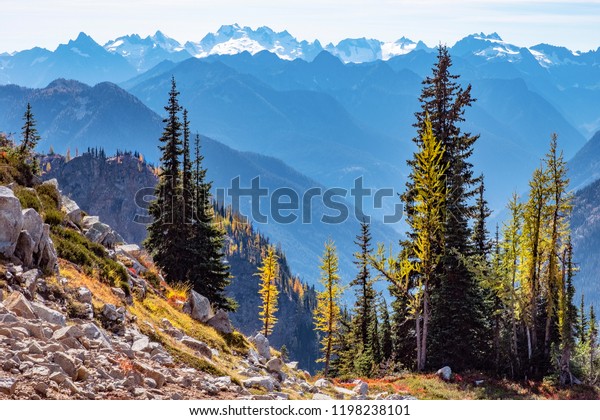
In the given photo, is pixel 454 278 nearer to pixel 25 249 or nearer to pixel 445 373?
pixel 445 373

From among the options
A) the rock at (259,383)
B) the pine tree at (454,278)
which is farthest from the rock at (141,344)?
the pine tree at (454,278)

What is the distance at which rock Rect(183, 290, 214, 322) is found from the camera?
27.4m

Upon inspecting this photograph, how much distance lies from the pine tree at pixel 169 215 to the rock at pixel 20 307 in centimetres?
2731

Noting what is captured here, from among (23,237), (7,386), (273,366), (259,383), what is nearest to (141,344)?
(259,383)

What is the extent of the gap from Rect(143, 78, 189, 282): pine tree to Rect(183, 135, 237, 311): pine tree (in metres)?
0.68

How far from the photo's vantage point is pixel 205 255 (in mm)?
45531

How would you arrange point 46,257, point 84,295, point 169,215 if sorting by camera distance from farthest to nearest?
point 169,215
point 46,257
point 84,295

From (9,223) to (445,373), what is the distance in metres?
22.0

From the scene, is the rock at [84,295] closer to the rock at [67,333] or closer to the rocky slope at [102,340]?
the rocky slope at [102,340]

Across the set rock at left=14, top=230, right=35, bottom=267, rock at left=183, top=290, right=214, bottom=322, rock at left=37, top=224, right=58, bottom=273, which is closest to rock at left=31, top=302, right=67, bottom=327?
rock at left=14, top=230, right=35, bottom=267

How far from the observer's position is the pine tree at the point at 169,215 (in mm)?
44844

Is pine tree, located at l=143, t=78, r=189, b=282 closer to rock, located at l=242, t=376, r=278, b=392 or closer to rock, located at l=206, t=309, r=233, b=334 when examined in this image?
rock, located at l=206, t=309, r=233, b=334

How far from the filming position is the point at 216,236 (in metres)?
47.8
